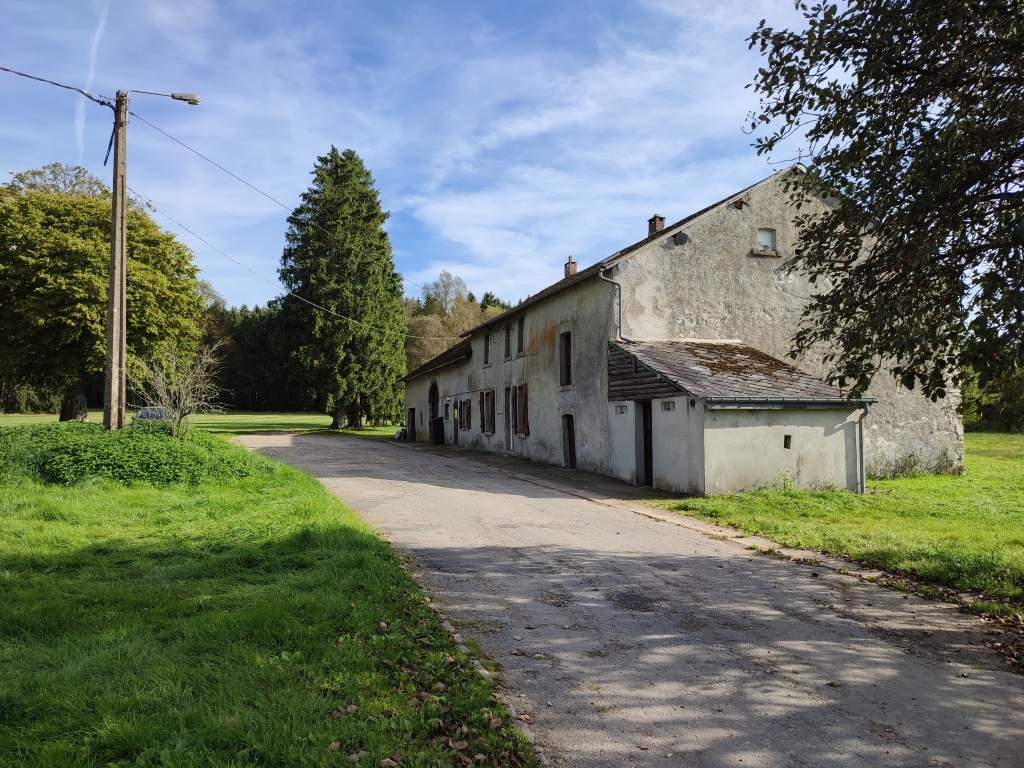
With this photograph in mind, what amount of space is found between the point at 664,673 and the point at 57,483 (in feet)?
38.0

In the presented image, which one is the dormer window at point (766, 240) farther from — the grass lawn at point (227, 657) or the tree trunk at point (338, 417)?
the tree trunk at point (338, 417)

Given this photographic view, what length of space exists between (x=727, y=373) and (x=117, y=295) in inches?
556

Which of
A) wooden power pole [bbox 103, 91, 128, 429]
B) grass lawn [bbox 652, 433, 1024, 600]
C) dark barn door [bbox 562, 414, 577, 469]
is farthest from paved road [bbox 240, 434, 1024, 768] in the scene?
Result: dark barn door [bbox 562, 414, 577, 469]

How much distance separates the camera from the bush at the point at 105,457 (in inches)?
474

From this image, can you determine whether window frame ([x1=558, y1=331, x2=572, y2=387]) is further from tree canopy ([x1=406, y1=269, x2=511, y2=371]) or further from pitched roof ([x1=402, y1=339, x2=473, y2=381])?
tree canopy ([x1=406, y1=269, x2=511, y2=371])

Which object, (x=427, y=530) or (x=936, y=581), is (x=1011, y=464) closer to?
(x=936, y=581)

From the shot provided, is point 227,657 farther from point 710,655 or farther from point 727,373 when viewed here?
point 727,373

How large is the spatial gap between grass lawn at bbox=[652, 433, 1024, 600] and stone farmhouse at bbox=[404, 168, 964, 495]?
111cm

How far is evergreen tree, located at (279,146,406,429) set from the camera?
39031 millimetres

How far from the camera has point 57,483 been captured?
11.8 metres

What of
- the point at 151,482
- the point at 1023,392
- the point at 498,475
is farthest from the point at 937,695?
the point at 498,475

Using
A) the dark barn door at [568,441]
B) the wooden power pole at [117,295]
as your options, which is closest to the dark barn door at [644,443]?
the dark barn door at [568,441]

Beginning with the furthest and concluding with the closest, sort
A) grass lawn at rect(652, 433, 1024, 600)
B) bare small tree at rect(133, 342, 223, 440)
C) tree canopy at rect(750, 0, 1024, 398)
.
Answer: bare small tree at rect(133, 342, 223, 440)
grass lawn at rect(652, 433, 1024, 600)
tree canopy at rect(750, 0, 1024, 398)

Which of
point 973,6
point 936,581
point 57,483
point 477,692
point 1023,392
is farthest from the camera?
point 57,483
